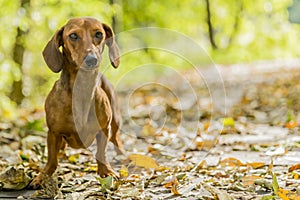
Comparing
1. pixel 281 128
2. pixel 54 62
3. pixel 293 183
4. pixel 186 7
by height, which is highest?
pixel 186 7

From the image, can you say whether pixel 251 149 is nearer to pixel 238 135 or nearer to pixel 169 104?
pixel 238 135

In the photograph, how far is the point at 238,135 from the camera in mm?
4973

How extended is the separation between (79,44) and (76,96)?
367 millimetres

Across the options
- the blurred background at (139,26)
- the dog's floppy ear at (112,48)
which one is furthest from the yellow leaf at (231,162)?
the blurred background at (139,26)

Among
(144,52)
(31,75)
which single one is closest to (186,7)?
(144,52)

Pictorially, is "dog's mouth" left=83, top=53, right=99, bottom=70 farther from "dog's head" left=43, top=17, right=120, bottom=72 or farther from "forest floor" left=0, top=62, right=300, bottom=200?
"forest floor" left=0, top=62, right=300, bottom=200

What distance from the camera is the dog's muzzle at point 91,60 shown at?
8.86ft

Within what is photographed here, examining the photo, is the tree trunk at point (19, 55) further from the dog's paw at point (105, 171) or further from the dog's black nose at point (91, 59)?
the dog's black nose at point (91, 59)

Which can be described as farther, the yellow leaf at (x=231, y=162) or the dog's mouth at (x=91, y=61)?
the yellow leaf at (x=231, y=162)

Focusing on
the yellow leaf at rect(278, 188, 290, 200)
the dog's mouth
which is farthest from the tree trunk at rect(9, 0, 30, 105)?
the yellow leaf at rect(278, 188, 290, 200)

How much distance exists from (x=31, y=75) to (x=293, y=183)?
844cm

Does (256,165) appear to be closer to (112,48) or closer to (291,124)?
(112,48)

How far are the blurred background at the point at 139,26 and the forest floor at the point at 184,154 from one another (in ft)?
3.36

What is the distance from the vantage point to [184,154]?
13.0ft
